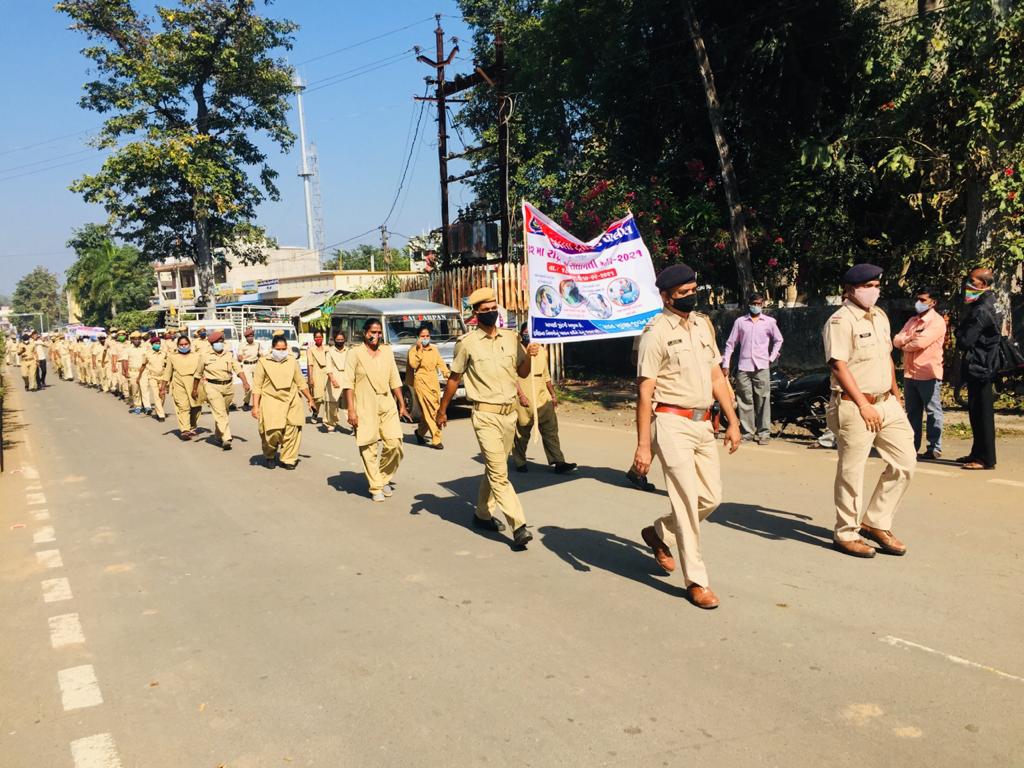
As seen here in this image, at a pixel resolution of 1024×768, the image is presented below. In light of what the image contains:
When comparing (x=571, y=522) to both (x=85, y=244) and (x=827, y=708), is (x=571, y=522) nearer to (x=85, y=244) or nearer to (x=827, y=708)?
(x=827, y=708)

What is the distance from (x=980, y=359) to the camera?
7.70 metres

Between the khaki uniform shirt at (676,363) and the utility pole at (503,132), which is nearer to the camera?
the khaki uniform shirt at (676,363)

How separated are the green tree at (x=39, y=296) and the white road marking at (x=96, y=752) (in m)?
158

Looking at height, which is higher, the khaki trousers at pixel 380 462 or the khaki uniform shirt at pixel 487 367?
the khaki uniform shirt at pixel 487 367

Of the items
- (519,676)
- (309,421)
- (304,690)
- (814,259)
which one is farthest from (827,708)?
(814,259)

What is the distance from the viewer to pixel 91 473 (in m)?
10.5

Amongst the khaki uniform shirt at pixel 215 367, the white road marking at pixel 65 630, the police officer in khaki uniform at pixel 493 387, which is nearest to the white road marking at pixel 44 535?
the white road marking at pixel 65 630

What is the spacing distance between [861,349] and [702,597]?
6.65ft

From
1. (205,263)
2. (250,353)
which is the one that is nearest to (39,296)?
(205,263)

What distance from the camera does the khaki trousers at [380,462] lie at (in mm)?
8086

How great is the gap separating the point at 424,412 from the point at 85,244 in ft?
219

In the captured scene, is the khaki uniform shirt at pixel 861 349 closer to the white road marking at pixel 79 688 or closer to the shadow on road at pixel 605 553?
the shadow on road at pixel 605 553

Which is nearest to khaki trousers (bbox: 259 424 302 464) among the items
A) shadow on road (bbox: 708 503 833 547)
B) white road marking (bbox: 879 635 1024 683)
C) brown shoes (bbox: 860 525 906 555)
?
shadow on road (bbox: 708 503 833 547)

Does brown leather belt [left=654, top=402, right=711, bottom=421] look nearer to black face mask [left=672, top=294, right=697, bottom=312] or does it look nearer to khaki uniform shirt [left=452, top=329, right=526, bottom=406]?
black face mask [left=672, top=294, right=697, bottom=312]
